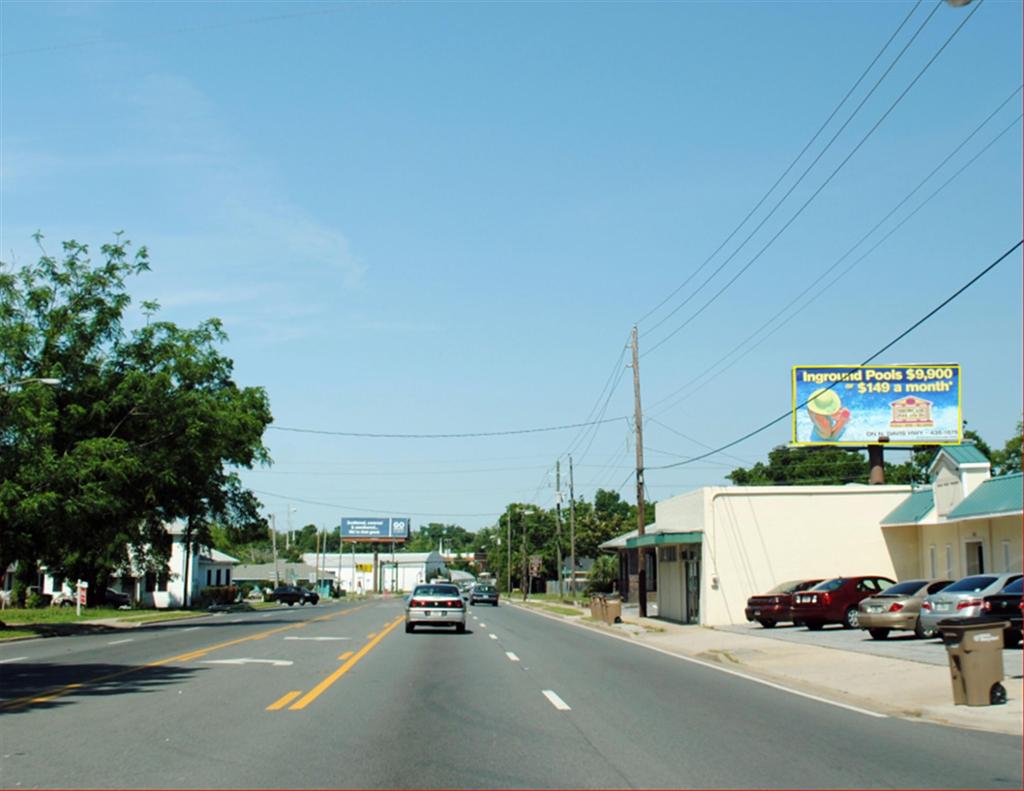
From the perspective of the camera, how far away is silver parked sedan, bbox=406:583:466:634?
1331 inches

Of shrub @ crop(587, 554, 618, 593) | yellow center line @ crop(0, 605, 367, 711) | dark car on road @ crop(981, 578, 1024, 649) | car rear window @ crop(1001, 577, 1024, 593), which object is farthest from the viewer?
shrub @ crop(587, 554, 618, 593)

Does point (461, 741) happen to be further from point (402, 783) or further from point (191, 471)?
point (191, 471)

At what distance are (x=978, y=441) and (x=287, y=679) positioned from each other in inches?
3228

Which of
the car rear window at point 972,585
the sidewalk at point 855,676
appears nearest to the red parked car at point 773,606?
the sidewalk at point 855,676

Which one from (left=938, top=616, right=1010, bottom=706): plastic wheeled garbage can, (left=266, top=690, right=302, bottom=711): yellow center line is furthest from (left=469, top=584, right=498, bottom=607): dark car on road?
(left=938, top=616, right=1010, bottom=706): plastic wheeled garbage can

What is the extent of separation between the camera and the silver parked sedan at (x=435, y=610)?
33.8m

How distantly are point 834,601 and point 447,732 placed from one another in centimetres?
2400

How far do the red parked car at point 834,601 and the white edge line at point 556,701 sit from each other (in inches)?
750

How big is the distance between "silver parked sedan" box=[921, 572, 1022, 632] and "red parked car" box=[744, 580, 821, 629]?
1028cm

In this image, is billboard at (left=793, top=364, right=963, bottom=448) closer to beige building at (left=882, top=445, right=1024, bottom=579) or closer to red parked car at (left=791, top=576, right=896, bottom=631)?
beige building at (left=882, top=445, right=1024, bottom=579)

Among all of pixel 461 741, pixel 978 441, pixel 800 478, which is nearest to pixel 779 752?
pixel 461 741

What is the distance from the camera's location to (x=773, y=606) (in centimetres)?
3553

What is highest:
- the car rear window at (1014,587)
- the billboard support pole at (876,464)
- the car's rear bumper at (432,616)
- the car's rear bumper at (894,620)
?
the billboard support pole at (876,464)

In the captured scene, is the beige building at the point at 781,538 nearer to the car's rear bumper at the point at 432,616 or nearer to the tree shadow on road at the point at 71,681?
the car's rear bumper at the point at 432,616
